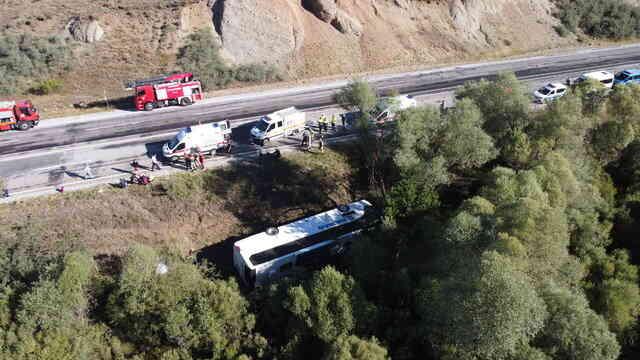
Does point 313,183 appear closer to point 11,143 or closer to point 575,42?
point 11,143

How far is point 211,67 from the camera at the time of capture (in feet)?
163

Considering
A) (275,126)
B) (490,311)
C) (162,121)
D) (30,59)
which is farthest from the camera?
(30,59)

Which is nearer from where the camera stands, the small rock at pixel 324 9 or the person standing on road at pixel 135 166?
the person standing on road at pixel 135 166

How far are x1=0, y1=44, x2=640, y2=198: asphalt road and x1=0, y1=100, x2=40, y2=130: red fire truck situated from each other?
0.80 metres

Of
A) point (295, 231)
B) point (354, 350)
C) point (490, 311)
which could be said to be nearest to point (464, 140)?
point (295, 231)

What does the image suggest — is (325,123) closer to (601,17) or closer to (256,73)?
(256,73)

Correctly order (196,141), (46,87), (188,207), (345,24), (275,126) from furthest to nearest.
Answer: (345,24), (46,87), (275,126), (196,141), (188,207)

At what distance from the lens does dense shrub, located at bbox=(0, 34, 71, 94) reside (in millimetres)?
47062

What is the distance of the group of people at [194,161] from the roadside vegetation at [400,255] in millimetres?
1066

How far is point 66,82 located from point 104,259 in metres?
28.4

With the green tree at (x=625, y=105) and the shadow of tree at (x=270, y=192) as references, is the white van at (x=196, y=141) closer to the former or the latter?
the shadow of tree at (x=270, y=192)

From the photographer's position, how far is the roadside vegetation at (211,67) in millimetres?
49094

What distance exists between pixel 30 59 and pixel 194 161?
27609 mm

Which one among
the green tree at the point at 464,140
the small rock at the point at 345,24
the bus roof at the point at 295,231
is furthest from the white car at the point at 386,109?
the small rock at the point at 345,24
